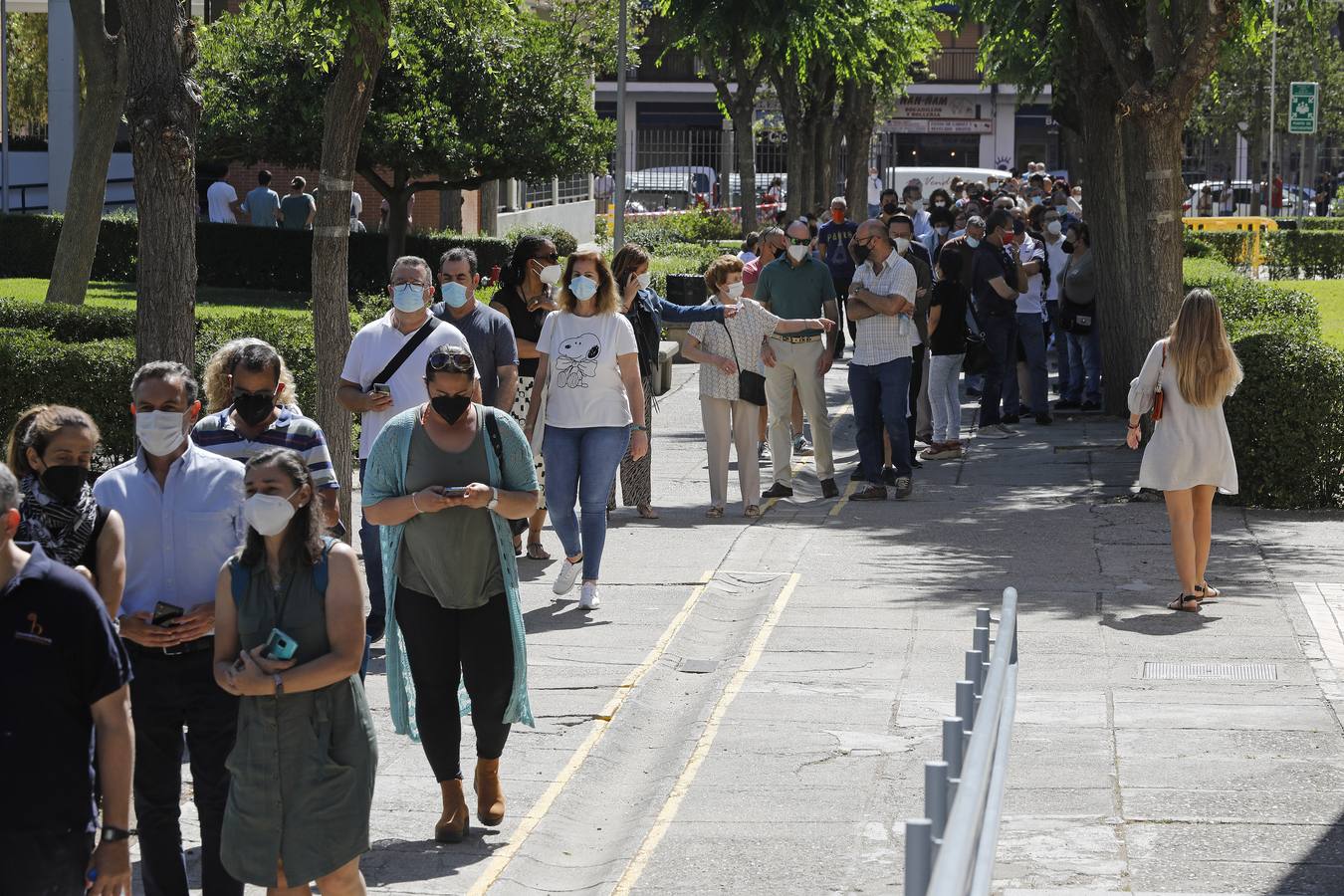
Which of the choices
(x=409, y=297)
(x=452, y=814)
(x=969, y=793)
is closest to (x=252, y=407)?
(x=452, y=814)

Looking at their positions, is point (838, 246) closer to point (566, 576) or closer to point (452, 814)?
point (566, 576)

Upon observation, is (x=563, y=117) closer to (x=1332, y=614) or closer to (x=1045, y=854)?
(x=1332, y=614)

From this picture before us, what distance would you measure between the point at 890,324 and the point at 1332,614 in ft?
13.3

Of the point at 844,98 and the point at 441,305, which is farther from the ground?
the point at 844,98

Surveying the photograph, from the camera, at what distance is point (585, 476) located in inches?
372

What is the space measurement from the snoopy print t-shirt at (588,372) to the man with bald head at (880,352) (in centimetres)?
328

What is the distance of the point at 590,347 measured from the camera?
30.7 feet

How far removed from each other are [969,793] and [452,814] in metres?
3.16

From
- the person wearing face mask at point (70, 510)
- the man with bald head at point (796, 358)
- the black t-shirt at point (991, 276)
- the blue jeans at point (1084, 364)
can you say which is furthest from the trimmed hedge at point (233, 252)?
the person wearing face mask at point (70, 510)

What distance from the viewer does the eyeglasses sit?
5.99 metres

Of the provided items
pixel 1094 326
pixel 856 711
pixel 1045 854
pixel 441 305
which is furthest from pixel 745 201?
pixel 1045 854

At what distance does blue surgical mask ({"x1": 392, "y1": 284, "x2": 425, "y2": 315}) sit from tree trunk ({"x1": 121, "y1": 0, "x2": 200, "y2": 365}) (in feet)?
6.01

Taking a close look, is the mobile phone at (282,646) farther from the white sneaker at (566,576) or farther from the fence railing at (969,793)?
the white sneaker at (566,576)

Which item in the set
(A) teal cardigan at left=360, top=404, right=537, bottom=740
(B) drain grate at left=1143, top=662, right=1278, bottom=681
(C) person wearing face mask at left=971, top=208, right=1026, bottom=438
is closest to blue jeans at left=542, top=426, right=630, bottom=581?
(B) drain grate at left=1143, top=662, right=1278, bottom=681
